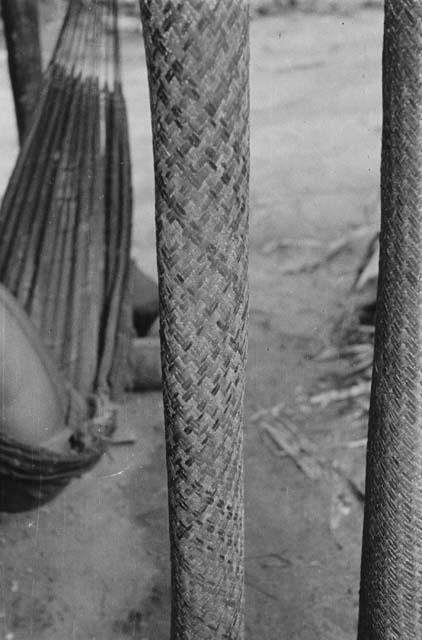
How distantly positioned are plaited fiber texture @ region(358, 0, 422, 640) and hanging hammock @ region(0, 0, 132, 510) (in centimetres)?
109

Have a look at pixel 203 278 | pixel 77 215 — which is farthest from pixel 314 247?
pixel 203 278

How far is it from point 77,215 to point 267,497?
849 mm

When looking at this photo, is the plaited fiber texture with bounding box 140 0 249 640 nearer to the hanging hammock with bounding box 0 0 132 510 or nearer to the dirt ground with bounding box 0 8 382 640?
the dirt ground with bounding box 0 8 382 640

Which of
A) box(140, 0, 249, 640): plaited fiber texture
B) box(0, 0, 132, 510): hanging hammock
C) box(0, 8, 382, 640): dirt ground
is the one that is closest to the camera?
box(140, 0, 249, 640): plaited fiber texture

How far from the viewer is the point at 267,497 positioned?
226cm

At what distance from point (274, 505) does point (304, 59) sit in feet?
14.4

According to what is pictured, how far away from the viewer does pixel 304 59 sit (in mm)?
6027

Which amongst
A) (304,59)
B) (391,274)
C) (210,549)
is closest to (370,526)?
(210,549)

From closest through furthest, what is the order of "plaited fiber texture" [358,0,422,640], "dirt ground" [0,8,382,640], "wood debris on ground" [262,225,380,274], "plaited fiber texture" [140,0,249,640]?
"plaited fiber texture" [140,0,249,640] → "plaited fiber texture" [358,0,422,640] → "dirt ground" [0,8,382,640] → "wood debris on ground" [262,225,380,274]

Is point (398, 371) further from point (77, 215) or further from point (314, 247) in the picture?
point (314, 247)

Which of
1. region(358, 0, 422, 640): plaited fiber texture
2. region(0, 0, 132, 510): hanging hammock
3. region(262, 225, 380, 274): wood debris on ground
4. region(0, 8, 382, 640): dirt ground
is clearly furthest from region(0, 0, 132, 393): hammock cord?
region(262, 225, 380, 274): wood debris on ground

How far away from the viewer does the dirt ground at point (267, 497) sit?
188 centimetres

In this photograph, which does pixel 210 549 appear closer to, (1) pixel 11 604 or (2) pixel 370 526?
(2) pixel 370 526

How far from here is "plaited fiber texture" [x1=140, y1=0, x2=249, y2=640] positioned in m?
0.96
